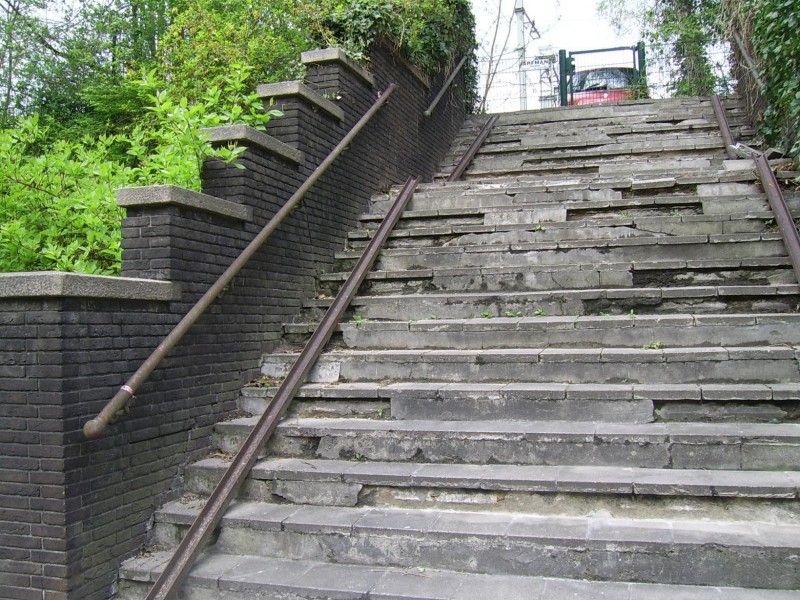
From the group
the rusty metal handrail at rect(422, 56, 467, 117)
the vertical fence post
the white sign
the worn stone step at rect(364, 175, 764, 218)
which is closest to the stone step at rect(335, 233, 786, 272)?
the worn stone step at rect(364, 175, 764, 218)

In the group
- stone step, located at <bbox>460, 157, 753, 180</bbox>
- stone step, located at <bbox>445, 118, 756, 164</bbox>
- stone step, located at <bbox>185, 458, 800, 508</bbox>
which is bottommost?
stone step, located at <bbox>185, 458, 800, 508</bbox>

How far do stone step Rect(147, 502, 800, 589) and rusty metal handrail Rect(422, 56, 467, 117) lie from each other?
603 centimetres

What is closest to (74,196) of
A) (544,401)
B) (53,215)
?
(53,215)

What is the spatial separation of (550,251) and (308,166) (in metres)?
2.17

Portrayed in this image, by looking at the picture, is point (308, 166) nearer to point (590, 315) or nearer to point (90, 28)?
point (590, 315)

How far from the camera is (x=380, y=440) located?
13.5 ft

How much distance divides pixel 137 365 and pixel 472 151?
617 centimetres

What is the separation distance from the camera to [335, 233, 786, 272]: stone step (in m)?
5.06

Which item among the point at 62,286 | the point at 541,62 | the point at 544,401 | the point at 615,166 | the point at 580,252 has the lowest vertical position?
the point at 544,401

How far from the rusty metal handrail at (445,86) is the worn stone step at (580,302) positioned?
3.96m

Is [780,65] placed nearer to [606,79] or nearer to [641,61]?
[606,79]

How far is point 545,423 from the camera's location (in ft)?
13.3

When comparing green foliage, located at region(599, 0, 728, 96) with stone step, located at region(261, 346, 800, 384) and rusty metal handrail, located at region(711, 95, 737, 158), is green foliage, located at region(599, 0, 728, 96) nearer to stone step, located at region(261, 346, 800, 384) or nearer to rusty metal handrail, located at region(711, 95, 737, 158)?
rusty metal handrail, located at region(711, 95, 737, 158)

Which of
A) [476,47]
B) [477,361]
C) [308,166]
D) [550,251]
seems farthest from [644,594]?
[476,47]
